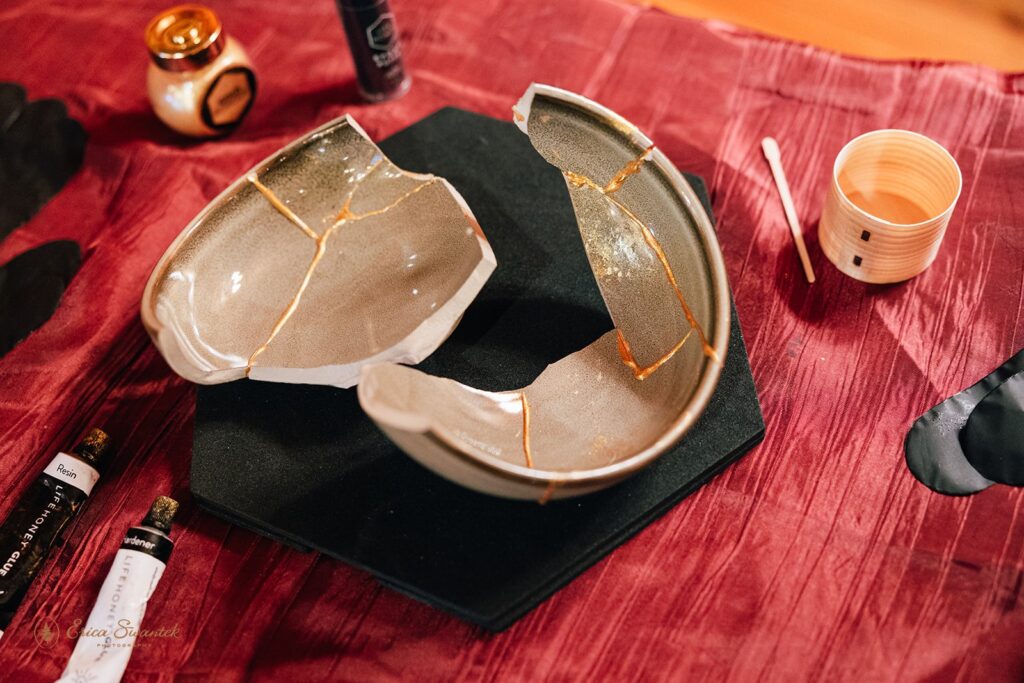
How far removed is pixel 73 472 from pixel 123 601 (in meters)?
0.14

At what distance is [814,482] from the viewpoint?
752 mm

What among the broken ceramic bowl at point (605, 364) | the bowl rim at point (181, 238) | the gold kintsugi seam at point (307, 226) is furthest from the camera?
the gold kintsugi seam at point (307, 226)

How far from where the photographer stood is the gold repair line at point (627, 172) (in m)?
0.73

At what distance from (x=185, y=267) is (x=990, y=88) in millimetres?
889

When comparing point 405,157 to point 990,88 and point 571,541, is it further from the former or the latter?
point 990,88

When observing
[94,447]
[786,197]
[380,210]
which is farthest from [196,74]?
[786,197]

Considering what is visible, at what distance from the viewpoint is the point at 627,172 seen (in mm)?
750

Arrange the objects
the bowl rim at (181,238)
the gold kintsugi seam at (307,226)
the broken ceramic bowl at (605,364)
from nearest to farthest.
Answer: the broken ceramic bowl at (605,364) → the bowl rim at (181,238) → the gold kintsugi seam at (307,226)

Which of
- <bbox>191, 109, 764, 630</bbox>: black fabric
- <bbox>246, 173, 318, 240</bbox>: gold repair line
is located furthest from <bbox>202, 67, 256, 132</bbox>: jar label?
<bbox>191, 109, 764, 630</bbox>: black fabric

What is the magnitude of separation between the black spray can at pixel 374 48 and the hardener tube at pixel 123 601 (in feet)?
1.84

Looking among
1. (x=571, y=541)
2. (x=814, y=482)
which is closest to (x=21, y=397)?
(x=571, y=541)

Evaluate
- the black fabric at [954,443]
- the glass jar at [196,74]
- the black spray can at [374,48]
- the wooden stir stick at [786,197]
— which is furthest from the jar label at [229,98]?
the black fabric at [954,443]

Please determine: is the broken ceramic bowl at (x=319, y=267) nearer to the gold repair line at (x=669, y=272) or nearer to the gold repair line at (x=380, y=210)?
the gold repair line at (x=380, y=210)

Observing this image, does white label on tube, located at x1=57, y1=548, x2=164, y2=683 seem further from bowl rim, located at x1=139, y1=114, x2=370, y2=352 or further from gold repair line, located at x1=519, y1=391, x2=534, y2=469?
gold repair line, located at x1=519, y1=391, x2=534, y2=469
